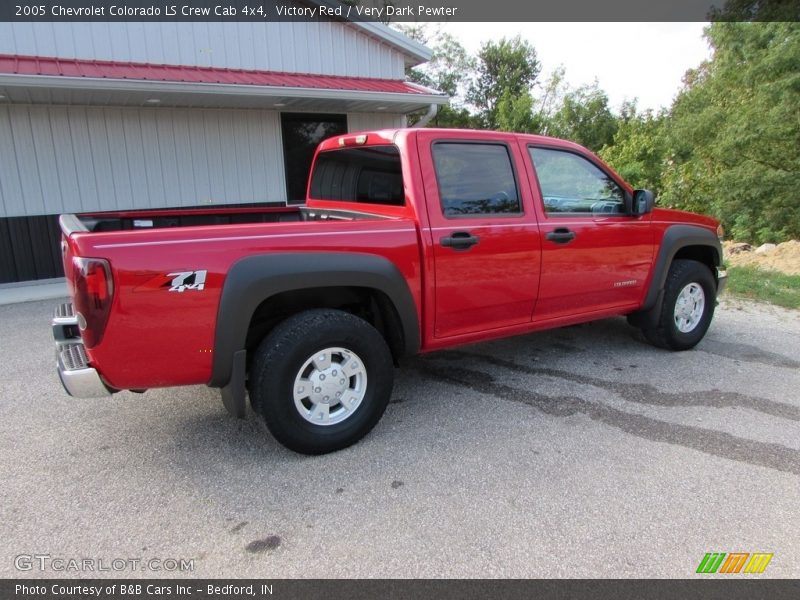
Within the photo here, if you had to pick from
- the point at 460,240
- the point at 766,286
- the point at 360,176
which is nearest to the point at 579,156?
the point at 460,240

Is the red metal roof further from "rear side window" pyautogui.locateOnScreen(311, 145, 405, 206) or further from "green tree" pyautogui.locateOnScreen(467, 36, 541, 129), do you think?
"green tree" pyautogui.locateOnScreen(467, 36, 541, 129)

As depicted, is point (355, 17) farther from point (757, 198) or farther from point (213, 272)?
point (757, 198)

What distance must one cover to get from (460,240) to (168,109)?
25.4ft

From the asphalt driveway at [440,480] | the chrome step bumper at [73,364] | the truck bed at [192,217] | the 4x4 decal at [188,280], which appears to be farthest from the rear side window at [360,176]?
the chrome step bumper at [73,364]

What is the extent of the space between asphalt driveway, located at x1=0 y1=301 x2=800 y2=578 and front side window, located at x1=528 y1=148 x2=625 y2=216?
53.3 inches

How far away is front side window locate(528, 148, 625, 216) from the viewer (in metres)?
3.97

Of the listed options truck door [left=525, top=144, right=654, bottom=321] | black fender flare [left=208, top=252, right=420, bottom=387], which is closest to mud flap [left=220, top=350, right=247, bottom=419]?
black fender flare [left=208, top=252, right=420, bottom=387]

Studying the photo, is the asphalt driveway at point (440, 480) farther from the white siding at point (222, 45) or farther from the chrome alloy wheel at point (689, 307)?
the white siding at point (222, 45)

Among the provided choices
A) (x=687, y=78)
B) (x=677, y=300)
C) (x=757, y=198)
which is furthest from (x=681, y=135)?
(x=687, y=78)

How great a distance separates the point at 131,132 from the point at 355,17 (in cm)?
459

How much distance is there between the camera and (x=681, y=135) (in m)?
16.1

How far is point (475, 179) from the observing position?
12.0ft

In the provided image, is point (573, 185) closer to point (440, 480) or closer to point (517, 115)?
point (440, 480)

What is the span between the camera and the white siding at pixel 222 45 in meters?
8.02
